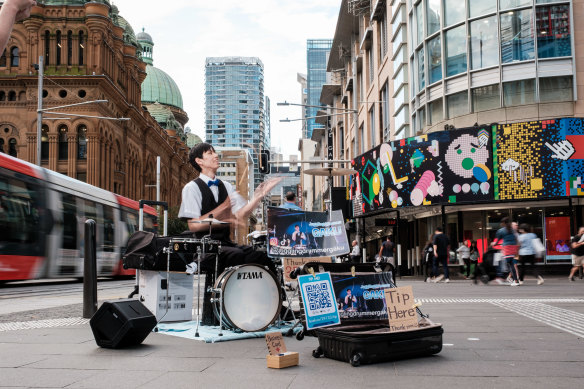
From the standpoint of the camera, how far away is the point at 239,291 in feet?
22.7

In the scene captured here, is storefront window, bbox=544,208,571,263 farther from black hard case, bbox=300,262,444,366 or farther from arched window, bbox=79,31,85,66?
arched window, bbox=79,31,85,66

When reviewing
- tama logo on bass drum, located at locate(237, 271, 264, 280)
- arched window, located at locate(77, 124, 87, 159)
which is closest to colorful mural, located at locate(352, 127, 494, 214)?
tama logo on bass drum, located at locate(237, 271, 264, 280)

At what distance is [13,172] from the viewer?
1877cm

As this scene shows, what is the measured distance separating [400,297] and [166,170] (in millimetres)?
88603

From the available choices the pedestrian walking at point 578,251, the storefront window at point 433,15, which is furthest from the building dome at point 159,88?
the pedestrian walking at point 578,251

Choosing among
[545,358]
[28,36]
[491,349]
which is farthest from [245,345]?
[28,36]

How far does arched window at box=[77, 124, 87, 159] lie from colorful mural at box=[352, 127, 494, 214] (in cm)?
3643

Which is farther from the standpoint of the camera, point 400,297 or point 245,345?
point 245,345

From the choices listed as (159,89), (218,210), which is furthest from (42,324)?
(159,89)

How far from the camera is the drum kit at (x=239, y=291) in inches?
269

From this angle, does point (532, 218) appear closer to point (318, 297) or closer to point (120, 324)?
point (318, 297)

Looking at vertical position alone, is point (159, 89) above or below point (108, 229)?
above

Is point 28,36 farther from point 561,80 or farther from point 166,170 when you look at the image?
point 561,80

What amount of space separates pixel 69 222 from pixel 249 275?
16.8 meters
